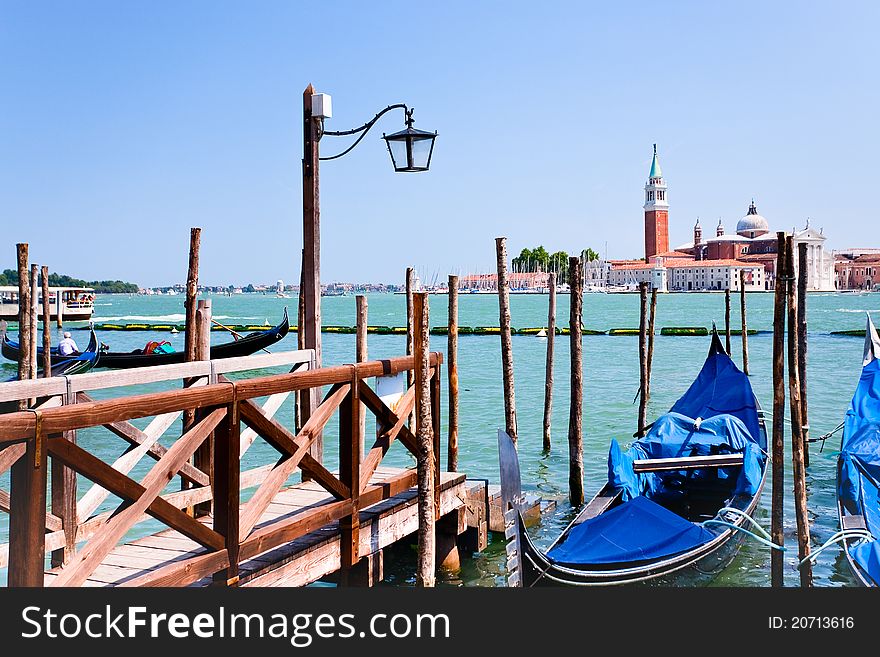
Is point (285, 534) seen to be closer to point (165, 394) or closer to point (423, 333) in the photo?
point (165, 394)

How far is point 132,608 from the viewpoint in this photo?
7.54 feet

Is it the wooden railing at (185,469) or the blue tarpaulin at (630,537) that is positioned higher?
the wooden railing at (185,469)

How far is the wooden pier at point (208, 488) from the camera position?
2.07 m

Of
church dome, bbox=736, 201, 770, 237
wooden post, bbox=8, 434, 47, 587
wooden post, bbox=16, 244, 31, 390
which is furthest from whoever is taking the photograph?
church dome, bbox=736, 201, 770, 237

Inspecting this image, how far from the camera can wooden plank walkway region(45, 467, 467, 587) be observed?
2.68 metres

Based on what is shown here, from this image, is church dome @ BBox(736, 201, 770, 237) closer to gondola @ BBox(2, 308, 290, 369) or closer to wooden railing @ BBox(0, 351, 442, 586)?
gondola @ BBox(2, 308, 290, 369)

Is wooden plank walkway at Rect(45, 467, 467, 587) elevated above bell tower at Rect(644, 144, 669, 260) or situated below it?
below

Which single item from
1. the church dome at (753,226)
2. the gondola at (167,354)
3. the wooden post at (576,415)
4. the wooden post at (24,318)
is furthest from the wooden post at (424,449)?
the church dome at (753,226)

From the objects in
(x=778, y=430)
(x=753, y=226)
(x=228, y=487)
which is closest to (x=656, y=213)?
(x=753, y=226)

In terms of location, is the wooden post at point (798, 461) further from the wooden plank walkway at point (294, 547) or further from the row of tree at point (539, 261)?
the row of tree at point (539, 261)

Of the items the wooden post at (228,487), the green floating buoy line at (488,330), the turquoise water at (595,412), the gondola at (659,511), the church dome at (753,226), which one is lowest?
the turquoise water at (595,412)

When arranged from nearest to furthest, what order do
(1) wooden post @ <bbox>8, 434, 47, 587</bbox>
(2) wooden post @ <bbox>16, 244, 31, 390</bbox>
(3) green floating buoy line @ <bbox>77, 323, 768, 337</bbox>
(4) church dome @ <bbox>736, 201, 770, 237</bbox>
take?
1. (1) wooden post @ <bbox>8, 434, 47, 587</bbox>
2. (2) wooden post @ <bbox>16, 244, 31, 390</bbox>
3. (3) green floating buoy line @ <bbox>77, 323, 768, 337</bbox>
4. (4) church dome @ <bbox>736, 201, 770, 237</bbox>

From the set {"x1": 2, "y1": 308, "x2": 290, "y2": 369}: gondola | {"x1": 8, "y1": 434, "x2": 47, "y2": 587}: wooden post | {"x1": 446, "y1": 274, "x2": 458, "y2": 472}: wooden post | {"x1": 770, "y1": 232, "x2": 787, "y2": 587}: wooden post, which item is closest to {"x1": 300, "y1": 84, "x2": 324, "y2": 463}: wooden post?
{"x1": 8, "y1": 434, "x2": 47, "y2": 587}: wooden post

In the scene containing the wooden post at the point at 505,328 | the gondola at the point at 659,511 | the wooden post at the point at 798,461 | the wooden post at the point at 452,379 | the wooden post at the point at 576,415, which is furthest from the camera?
the wooden post at the point at 505,328
